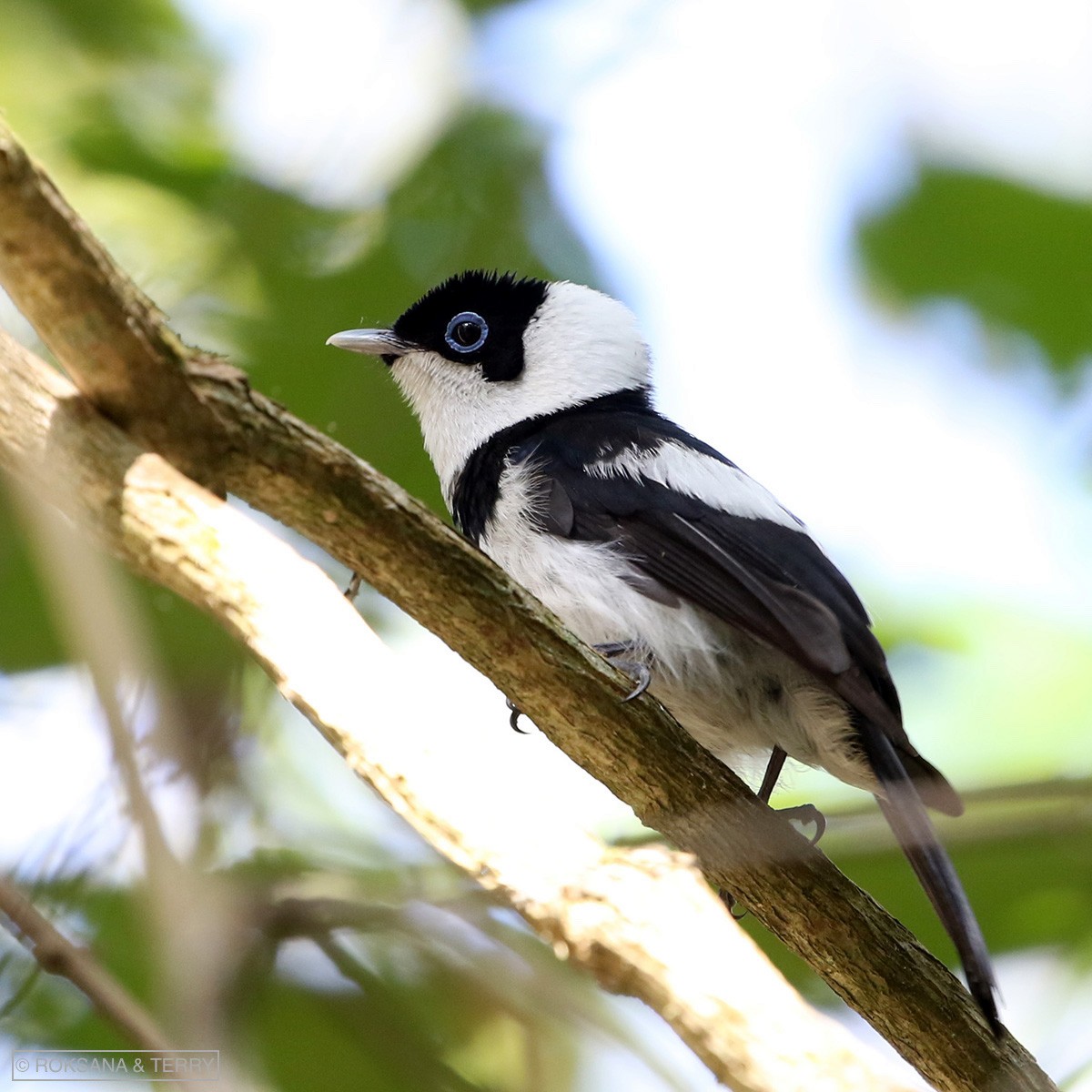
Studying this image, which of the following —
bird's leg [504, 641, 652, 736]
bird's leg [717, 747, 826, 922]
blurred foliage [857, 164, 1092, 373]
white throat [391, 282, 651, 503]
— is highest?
blurred foliage [857, 164, 1092, 373]

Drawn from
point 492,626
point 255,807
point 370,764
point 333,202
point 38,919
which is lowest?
point 255,807

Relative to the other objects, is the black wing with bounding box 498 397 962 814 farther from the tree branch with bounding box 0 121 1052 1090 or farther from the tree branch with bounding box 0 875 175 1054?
the tree branch with bounding box 0 875 175 1054

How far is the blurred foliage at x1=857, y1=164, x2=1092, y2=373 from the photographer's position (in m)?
3.88

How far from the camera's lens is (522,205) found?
3.93m

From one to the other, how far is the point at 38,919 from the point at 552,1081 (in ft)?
4.88

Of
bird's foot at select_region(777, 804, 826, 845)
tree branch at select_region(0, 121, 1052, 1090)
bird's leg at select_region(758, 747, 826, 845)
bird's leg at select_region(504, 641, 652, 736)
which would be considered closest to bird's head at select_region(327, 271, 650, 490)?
bird's leg at select_region(504, 641, 652, 736)

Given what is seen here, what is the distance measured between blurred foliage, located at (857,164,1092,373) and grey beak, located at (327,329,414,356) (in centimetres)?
164

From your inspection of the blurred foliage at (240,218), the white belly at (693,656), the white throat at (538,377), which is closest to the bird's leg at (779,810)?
the white belly at (693,656)

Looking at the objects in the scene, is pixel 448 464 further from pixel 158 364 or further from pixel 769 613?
pixel 158 364

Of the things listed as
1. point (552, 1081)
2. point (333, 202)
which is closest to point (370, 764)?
point (552, 1081)

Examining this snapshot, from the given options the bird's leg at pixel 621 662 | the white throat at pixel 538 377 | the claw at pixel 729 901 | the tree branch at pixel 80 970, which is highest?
the white throat at pixel 538 377

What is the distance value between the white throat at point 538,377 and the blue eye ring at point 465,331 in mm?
67

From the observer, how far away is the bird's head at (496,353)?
3.73 metres

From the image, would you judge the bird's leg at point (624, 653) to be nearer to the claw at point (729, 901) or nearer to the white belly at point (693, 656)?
the white belly at point (693, 656)
